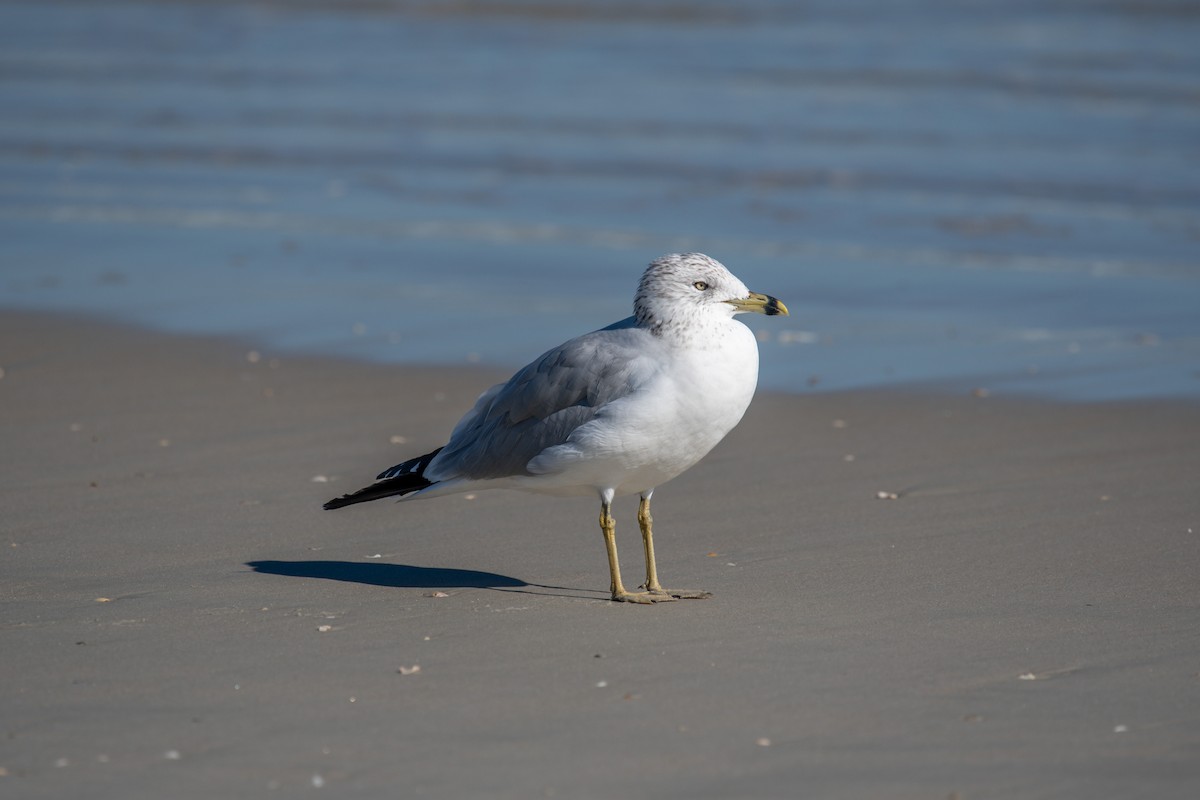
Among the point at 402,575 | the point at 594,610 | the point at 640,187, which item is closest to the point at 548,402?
the point at 594,610

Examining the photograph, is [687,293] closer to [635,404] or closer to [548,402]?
[635,404]

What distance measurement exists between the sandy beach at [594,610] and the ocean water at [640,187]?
130cm

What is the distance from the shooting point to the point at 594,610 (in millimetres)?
5562

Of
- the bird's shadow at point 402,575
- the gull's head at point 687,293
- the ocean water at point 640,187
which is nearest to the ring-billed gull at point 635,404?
the gull's head at point 687,293

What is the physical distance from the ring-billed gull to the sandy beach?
40 centimetres

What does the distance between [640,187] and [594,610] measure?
386 inches

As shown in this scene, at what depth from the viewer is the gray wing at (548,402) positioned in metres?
5.59

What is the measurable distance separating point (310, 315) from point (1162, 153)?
359 inches

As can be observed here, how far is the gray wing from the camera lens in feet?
18.4

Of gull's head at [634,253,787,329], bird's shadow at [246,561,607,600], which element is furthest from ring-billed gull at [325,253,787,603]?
bird's shadow at [246,561,607,600]

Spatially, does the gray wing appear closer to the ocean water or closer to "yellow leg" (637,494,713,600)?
"yellow leg" (637,494,713,600)

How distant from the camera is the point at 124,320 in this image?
10328 millimetres

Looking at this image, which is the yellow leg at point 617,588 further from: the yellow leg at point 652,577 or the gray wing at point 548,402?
the gray wing at point 548,402

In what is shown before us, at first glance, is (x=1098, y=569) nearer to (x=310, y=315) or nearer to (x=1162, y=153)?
(x=310, y=315)
